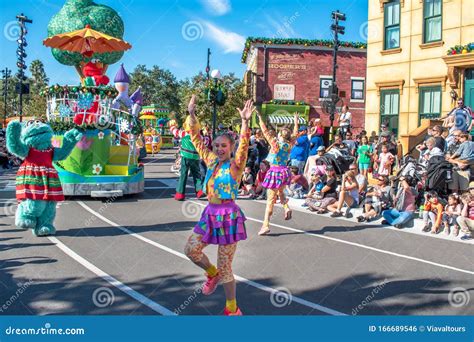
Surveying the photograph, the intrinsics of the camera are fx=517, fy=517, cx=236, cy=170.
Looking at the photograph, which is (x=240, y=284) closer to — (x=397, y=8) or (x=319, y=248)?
(x=319, y=248)

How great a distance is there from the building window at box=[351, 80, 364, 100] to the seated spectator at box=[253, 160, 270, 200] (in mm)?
24300

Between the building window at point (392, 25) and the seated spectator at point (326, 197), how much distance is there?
969cm

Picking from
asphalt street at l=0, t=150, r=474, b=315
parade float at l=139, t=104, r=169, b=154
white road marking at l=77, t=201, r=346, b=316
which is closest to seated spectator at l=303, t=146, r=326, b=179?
asphalt street at l=0, t=150, r=474, b=315

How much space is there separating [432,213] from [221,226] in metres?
6.04

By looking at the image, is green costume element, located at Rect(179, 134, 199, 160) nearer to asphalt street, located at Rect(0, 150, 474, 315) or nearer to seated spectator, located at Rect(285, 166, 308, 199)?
seated spectator, located at Rect(285, 166, 308, 199)

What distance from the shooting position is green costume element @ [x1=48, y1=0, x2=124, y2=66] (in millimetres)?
18344

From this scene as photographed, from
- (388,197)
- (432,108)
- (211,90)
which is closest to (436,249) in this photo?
(388,197)

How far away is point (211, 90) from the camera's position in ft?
49.5

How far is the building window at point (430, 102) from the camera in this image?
17859mm

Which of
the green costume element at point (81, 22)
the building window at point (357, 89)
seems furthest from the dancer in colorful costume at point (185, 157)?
the building window at point (357, 89)

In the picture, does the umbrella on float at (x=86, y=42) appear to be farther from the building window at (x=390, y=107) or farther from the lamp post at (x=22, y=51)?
the building window at (x=390, y=107)

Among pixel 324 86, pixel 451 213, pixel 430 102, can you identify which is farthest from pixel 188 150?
pixel 324 86

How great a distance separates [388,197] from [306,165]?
3.68 metres

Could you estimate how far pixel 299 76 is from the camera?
35406 mm
